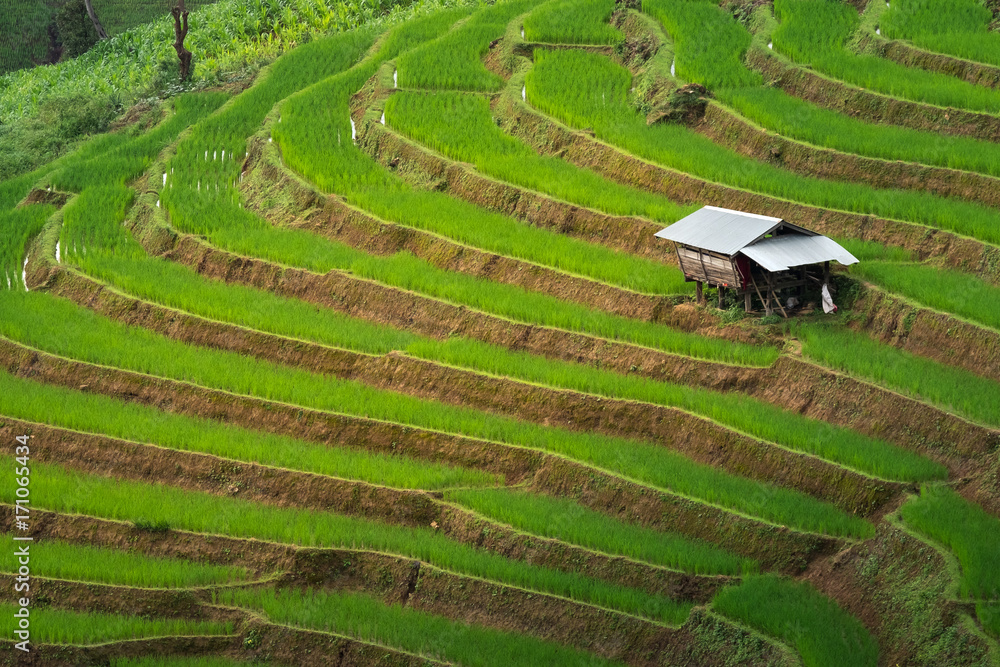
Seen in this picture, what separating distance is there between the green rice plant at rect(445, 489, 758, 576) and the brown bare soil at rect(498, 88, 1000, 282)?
5.87 meters

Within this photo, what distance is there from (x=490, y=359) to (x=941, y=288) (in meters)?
5.86

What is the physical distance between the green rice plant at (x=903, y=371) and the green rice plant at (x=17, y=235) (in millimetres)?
12908

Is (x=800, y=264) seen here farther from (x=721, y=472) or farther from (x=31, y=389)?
(x=31, y=389)

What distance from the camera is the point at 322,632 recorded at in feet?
41.1

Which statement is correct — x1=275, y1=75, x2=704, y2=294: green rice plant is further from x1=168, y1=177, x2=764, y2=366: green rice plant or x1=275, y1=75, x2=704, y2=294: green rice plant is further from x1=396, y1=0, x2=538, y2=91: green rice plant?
x1=396, y1=0, x2=538, y2=91: green rice plant

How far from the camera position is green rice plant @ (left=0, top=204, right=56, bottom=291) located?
2008 cm

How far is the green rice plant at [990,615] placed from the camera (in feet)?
36.0

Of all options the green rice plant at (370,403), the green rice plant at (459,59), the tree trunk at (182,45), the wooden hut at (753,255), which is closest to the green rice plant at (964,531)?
the green rice plant at (370,403)

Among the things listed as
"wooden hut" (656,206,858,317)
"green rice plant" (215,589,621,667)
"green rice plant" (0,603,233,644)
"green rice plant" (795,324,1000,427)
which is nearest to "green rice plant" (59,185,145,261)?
"green rice plant" (0,603,233,644)

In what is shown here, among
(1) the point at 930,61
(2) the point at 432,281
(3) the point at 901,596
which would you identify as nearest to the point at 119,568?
(2) the point at 432,281

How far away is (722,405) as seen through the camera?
47.6ft

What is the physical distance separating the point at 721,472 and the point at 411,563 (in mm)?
3746

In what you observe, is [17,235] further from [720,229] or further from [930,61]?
[930,61]

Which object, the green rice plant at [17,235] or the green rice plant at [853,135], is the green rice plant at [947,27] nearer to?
the green rice plant at [853,135]
